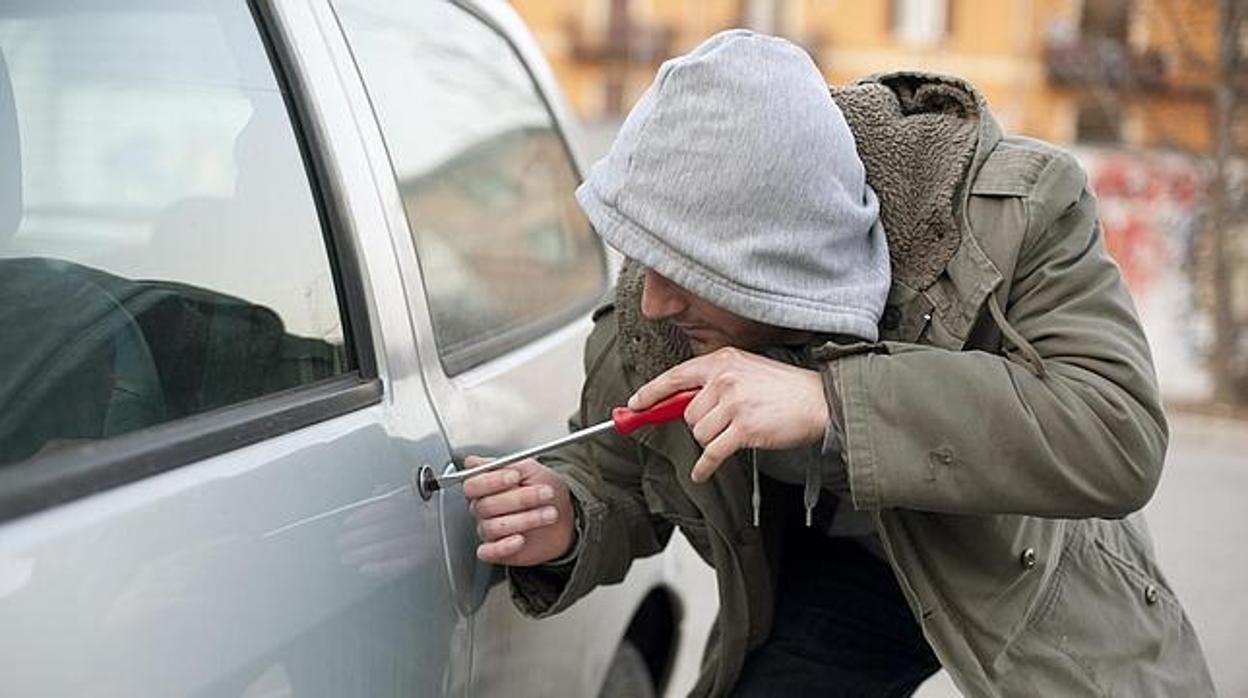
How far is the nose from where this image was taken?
81.4 inches

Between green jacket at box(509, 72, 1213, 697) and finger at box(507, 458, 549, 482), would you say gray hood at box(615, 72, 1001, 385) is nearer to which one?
green jacket at box(509, 72, 1213, 697)

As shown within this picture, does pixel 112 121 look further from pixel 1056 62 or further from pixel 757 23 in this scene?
pixel 757 23

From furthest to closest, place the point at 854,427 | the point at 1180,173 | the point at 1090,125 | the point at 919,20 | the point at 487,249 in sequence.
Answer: the point at 919,20, the point at 1090,125, the point at 1180,173, the point at 487,249, the point at 854,427

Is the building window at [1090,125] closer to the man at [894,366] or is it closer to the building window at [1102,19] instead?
the building window at [1102,19]

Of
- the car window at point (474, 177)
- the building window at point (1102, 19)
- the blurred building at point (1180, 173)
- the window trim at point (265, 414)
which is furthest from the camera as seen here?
the building window at point (1102, 19)

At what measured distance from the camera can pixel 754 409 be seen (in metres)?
1.93

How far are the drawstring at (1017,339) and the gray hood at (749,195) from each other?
121 mm

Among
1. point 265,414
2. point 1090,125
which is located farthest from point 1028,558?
point 1090,125

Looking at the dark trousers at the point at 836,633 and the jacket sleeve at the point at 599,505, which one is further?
the dark trousers at the point at 836,633

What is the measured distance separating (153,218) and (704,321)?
633 mm

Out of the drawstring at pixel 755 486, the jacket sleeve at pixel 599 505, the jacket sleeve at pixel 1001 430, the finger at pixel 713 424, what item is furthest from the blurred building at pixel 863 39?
the finger at pixel 713 424

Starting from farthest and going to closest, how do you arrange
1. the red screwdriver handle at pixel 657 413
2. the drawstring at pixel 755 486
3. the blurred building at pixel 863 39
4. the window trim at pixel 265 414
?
the blurred building at pixel 863 39 < the drawstring at pixel 755 486 < the red screwdriver handle at pixel 657 413 < the window trim at pixel 265 414

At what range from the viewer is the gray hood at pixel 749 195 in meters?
1.96

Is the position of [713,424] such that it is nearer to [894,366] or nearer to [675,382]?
[675,382]
